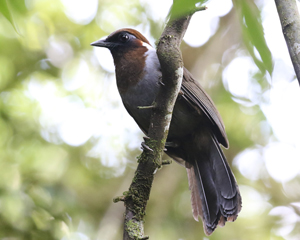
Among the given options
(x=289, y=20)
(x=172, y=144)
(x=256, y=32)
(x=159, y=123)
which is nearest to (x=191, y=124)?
(x=172, y=144)

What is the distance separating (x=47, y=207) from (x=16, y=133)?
1496mm

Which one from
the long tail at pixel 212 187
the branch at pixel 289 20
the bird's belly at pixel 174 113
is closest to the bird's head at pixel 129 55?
the bird's belly at pixel 174 113


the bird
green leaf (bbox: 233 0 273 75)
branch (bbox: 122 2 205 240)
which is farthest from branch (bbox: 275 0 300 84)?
the bird

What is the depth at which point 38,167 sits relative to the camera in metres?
4.77

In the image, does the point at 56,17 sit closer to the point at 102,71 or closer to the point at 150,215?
the point at 102,71

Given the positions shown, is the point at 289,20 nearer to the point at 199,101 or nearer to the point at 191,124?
the point at 199,101

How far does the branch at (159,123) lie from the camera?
2242 mm

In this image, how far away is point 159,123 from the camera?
2.55 meters

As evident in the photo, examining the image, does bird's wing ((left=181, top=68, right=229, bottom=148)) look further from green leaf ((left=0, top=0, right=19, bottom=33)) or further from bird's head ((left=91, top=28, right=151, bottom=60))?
green leaf ((left=0, top=0, right=19, bottom=33))

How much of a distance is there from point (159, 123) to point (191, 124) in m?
0.90

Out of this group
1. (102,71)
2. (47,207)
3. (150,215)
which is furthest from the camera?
(102,71)

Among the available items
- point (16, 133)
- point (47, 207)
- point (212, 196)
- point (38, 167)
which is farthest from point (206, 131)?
point (16, 133)

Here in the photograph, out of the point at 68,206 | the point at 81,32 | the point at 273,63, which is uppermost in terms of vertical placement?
the point at 81,32

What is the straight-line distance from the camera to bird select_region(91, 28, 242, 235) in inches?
126
